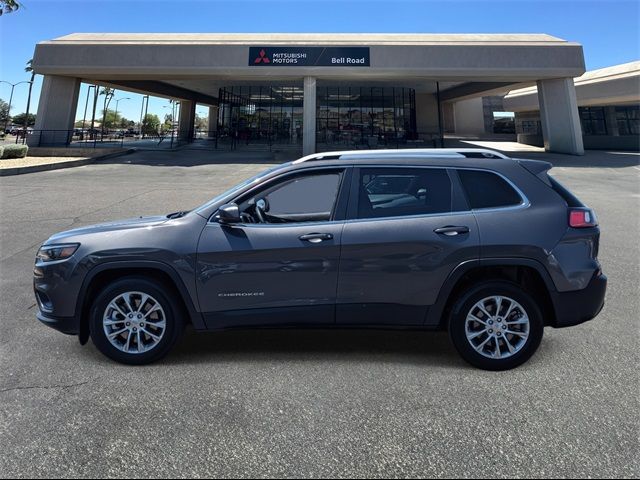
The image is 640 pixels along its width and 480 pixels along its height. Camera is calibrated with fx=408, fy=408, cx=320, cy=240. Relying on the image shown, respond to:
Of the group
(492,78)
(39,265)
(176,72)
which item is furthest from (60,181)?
(492,78)

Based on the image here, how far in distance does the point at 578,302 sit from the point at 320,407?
2223mm

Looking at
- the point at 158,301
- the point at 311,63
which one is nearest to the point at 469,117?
the point at 311,63

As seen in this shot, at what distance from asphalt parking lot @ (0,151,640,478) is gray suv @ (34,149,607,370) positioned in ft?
1.11

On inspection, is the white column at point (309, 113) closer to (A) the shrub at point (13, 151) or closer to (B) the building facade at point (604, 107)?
(A) the shrub at point (13, 151)

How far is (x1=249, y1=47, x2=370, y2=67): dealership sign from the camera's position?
24828 mm

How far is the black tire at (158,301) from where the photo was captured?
130 inches

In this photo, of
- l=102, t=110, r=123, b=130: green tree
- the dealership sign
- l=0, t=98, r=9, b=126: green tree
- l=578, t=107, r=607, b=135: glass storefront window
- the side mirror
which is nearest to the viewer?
the side mirror

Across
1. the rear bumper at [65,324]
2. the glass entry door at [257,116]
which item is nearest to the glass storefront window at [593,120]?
the glass entry door at [257,116]

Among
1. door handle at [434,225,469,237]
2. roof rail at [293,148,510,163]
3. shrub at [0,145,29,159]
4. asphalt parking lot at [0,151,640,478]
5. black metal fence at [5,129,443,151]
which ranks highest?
black metal fence at [5,129,443,151]

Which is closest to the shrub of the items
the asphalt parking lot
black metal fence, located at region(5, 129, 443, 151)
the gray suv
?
black metal fence, located at region(5, 129, 443, 151)

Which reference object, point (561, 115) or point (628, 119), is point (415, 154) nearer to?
point (561, 115)

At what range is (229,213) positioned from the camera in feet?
→ 10.6

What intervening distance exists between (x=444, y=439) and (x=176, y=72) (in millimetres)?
27145

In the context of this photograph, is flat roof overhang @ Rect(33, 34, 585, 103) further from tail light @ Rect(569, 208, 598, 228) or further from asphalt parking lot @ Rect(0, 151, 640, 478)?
tail light @ Rect(569, 208, 598, 228)
